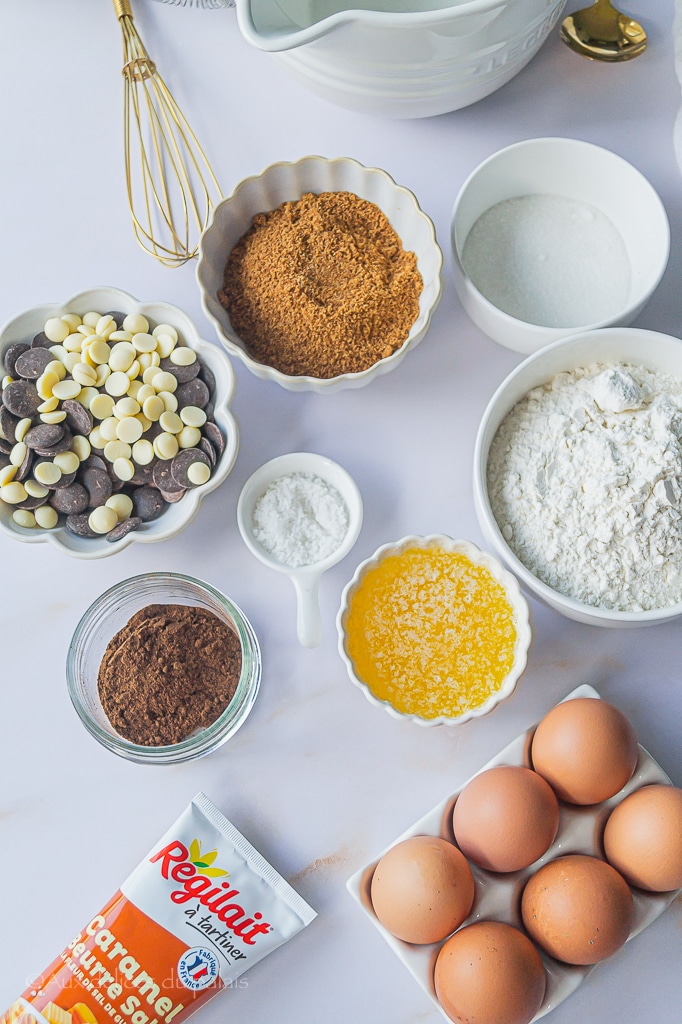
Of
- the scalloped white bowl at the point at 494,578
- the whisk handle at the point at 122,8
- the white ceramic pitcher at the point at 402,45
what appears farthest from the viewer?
the whisk handle at the point at 122,8

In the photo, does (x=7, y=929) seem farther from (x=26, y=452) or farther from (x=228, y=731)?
(x=26, y=452)

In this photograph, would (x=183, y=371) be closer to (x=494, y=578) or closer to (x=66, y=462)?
(x=66, y=462)

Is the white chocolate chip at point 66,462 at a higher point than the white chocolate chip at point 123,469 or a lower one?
higher

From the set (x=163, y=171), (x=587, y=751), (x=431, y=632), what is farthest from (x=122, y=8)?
(x=587, y=751)

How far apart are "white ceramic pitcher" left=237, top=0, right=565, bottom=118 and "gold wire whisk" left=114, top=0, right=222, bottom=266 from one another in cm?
18

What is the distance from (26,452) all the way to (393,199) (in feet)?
1.62

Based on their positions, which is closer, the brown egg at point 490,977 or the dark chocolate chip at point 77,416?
the brown egg at point 490,977

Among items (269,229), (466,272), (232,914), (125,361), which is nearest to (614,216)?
(466,272)

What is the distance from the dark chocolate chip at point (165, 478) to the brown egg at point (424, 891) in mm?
438

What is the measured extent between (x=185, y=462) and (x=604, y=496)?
1.43ft

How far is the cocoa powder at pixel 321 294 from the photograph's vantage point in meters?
0.95

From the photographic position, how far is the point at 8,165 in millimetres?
1080

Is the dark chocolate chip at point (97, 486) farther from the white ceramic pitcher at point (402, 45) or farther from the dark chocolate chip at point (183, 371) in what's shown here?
the white ceramic pitcher at point (402, 45)

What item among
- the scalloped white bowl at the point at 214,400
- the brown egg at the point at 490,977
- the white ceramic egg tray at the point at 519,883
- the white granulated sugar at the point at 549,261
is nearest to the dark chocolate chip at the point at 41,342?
the scalloped white bowl at the point at 214,400
